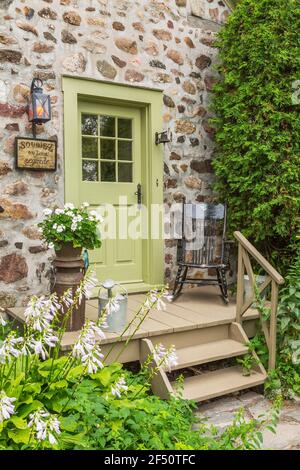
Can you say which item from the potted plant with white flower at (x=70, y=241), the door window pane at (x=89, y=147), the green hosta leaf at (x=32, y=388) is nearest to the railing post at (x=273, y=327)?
the potted plant with white flower at (x=70, y=241)

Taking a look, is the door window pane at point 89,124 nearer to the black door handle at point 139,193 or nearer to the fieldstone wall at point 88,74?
the fieldstone wall at point 88,74

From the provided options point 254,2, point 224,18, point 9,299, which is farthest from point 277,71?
point 9,299

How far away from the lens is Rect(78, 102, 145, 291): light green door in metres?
4.10

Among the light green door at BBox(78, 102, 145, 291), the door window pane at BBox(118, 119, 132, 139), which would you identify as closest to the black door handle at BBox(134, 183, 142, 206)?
the light green door at BBox(78, 102, 145, 291)

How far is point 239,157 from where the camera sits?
417 centimetres

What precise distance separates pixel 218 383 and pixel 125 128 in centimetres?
258

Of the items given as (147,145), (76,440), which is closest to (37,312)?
(76,440)

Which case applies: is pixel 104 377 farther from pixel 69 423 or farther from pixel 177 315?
pixel 177 315

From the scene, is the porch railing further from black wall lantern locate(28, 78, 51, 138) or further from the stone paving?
black wall lantern locate(28, 78, 51, 138)

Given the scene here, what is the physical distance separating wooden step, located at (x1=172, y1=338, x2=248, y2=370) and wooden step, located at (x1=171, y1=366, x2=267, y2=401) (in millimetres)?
131

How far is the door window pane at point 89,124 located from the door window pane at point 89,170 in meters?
0.28

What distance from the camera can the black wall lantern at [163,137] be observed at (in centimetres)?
419

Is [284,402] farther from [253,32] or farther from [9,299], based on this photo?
[253,32]
